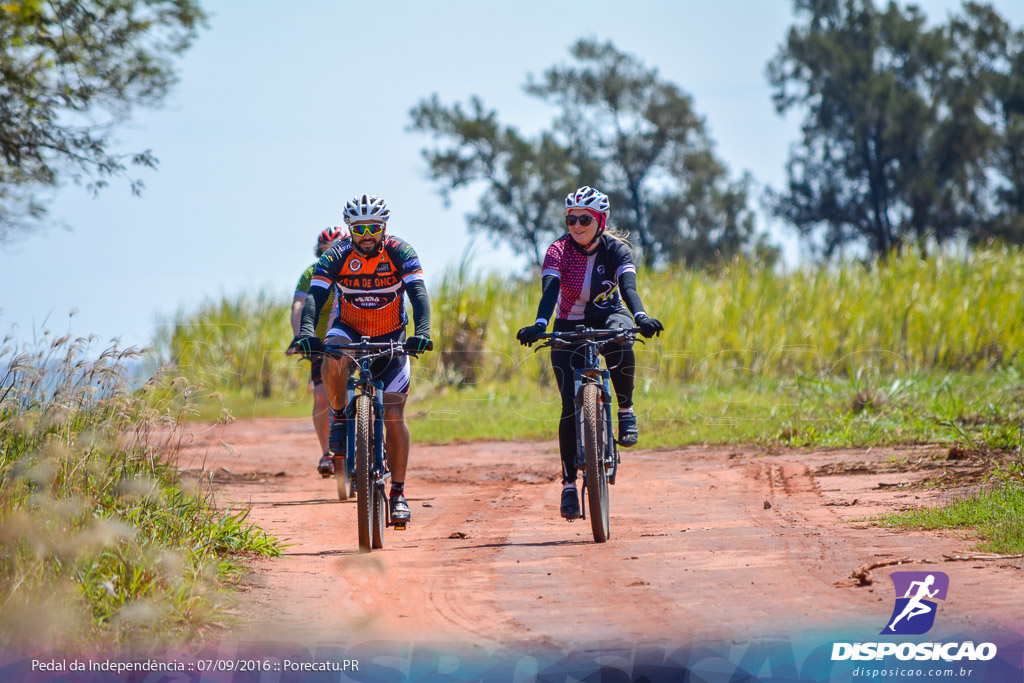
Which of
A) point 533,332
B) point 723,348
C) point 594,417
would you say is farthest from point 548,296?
point 723,348

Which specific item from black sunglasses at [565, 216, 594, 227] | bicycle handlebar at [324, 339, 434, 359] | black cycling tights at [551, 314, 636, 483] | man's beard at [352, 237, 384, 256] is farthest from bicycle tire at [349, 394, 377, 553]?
black sunglasses at [565, 216, 594, 227]

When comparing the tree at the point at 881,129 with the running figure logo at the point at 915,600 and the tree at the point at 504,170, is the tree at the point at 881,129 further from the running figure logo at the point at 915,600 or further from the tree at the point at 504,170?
the running figure logo at the point at 915,600

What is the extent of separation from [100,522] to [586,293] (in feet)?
12.2

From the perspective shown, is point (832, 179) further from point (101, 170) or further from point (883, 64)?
point (101, 170)

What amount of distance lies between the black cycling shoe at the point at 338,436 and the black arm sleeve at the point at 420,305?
141cm

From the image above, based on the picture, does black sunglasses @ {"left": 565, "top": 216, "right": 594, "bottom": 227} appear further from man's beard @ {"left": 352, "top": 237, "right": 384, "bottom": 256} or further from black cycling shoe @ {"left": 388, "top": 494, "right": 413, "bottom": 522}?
black cycling shoe @ {"left": 388, "top": 494, "right": 413, "bottom": 522}

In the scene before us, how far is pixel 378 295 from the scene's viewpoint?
305 inches

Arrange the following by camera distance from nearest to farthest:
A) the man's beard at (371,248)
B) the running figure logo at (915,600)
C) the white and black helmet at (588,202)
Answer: the running figure logo at (915,600)
the white and black helmet at (588,202)
the man's beard at (371,248)

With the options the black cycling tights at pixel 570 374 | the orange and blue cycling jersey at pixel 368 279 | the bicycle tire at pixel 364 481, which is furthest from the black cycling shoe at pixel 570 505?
the orange and blue cycling jersey at pixel 368 279

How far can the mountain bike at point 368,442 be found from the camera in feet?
21.9

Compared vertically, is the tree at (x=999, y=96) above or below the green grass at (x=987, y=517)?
above

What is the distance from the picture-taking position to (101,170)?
12961mm

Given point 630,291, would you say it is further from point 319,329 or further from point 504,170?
point 504,170

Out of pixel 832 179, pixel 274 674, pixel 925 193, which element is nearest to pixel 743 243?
pixel 832 179
